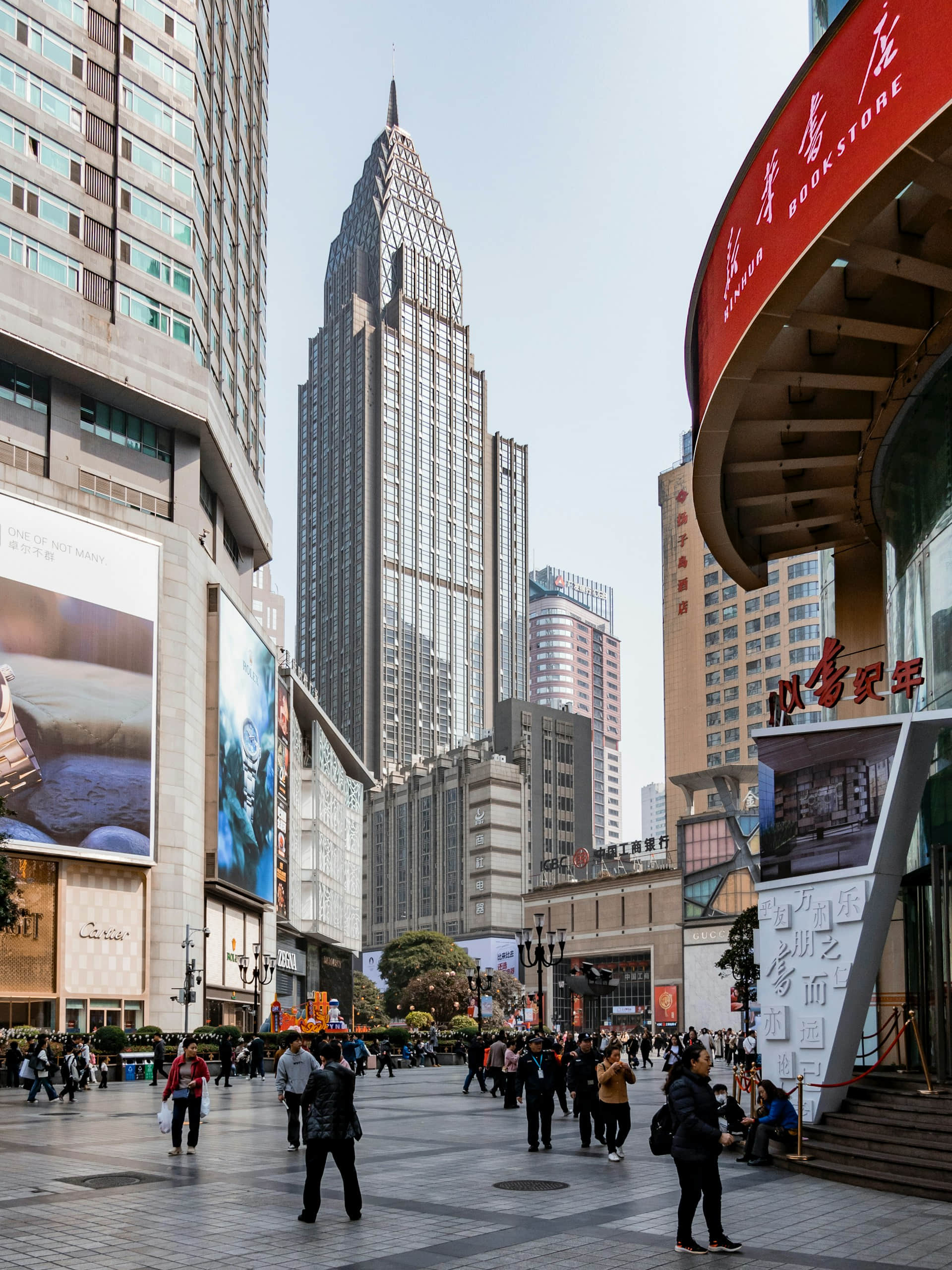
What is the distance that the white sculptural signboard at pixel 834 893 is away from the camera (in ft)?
56.7

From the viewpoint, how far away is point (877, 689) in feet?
85.1

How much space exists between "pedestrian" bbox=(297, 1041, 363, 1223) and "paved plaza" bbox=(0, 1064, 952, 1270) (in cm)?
24

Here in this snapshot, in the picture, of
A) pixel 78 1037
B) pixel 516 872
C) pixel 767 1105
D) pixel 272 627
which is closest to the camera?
Result: pixel 767 1105

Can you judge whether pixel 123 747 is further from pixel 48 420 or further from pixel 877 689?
pixel 877 689

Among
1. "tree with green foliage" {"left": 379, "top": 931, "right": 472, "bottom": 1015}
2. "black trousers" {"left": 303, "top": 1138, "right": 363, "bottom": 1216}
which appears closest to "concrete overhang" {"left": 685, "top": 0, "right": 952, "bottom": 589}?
"black trousers" {"left": 303, "top": 1138, "right": 363, "bottom": 1216}

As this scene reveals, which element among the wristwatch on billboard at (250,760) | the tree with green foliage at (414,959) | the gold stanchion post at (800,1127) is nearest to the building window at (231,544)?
the wristwatch on billboard at (250,760)

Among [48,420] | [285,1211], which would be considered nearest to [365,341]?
[48,420]

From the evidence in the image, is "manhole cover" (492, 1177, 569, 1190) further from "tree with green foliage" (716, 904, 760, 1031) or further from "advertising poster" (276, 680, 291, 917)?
"advertising poster" (276, 680, 291, 917)

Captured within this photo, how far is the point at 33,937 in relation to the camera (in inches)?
1833

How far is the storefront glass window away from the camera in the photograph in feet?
156

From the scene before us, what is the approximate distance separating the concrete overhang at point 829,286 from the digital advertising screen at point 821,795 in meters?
5.18

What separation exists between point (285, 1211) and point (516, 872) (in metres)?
122

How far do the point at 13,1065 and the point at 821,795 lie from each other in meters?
29.7

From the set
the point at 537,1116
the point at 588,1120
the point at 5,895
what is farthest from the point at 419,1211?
the point at 5,895
